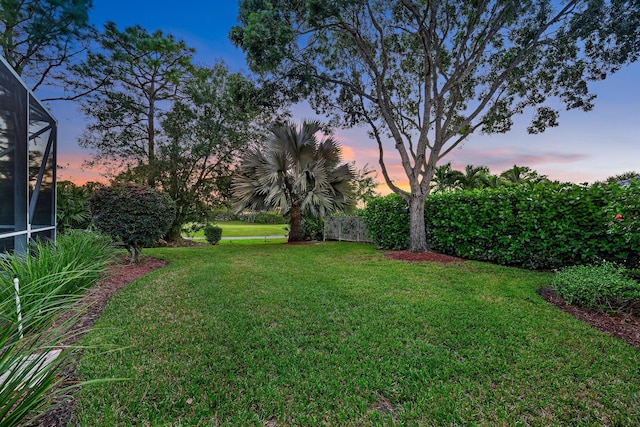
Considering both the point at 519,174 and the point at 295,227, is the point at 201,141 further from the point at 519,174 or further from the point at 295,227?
the point at 519,174

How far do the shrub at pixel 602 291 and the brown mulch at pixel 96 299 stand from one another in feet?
17.9

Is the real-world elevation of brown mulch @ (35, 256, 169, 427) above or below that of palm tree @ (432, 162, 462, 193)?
below

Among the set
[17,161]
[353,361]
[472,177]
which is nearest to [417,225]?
[353,361]

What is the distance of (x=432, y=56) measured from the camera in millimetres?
9180

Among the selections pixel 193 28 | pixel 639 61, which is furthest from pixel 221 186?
pixel 639 61

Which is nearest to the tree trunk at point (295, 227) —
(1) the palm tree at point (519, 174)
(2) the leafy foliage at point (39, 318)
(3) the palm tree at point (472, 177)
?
(2) the leafy foliage at point (39, 318)

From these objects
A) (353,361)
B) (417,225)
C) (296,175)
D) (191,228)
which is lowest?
(353,361)

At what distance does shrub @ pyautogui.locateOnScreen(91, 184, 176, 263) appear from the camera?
653cm

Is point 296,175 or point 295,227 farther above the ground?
point 296,175

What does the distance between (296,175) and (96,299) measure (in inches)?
306

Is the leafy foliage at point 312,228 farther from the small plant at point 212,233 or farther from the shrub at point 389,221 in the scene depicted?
the small plant at point 212,233

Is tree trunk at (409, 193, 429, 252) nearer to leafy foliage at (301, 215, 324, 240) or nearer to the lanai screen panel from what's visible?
leafy foliage at (301, 215, 324, 240)

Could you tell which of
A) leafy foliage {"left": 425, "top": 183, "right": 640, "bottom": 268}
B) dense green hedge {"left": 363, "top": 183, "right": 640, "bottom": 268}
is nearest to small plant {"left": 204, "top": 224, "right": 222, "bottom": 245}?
dense green hedge {"left": 363, "top": 183, "right": 640, "bottom": 268}

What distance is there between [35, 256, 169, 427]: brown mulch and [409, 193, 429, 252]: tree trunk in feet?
23.0
